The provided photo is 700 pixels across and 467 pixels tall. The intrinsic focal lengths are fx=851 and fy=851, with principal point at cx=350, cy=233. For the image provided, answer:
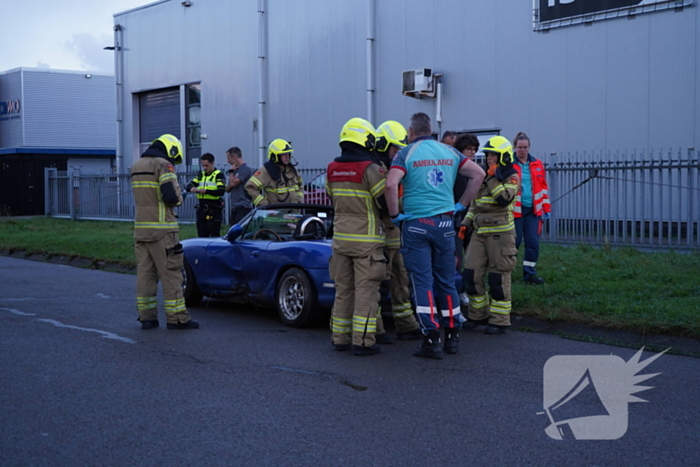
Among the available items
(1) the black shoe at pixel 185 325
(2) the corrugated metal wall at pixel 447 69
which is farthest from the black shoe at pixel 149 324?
(2) the corrugated metal wall at pixel 447 69

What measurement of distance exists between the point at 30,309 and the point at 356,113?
45.2 feet

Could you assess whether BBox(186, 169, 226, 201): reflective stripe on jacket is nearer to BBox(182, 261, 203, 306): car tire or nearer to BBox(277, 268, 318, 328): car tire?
BBox(182, 261, 203, 306): car tire

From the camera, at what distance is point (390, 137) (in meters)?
7.36

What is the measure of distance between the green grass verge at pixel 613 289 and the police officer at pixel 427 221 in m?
1.72

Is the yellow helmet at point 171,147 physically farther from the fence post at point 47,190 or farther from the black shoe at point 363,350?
the fence post at point 47,190

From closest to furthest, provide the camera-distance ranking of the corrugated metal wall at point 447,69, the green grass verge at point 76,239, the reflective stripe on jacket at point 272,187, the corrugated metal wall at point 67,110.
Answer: the reflective stripe on jacket at point 272,187 < the green grass verge at point 76,239 < the corrugated metal wall at point 447,69 < the corrugated metal wall at point 67,110

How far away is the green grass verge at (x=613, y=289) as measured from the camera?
304 inches

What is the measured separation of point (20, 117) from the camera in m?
42.4

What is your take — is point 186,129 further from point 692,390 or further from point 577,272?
point 692,390

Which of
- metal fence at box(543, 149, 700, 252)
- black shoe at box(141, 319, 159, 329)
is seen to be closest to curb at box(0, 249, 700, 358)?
black shoe at box(141, 319, 159, 329)

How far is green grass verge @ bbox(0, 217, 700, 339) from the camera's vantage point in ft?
25.3

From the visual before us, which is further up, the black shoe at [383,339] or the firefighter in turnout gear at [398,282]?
the firefighter in turnout gear at [398,282]

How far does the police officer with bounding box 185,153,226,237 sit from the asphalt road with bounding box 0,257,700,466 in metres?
4.60

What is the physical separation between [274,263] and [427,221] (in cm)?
210
